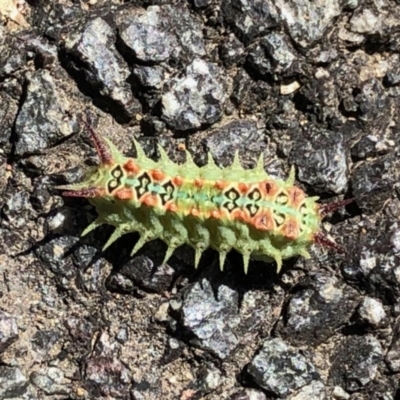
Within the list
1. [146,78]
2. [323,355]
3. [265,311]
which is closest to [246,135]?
[146,78]

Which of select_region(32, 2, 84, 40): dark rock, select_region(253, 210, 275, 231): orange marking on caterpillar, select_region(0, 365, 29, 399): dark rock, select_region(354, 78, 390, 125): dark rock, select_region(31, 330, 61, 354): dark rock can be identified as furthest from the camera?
select_region(354, 78, 390, 125): dark rock

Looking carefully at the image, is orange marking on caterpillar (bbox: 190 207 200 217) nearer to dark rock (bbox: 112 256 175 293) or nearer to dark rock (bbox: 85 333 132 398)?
dark rock (bbox: 112 256 175 293)

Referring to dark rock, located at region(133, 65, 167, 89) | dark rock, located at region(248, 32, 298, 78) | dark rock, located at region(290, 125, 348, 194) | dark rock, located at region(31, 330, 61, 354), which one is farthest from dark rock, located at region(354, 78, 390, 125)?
dark rock, located at region(31, 330, 61, 354)

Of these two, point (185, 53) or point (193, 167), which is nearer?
point (193, 167)

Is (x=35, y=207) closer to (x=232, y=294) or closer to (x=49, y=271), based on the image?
(x=49, y=271)

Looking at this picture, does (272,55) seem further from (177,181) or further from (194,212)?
(194,212)

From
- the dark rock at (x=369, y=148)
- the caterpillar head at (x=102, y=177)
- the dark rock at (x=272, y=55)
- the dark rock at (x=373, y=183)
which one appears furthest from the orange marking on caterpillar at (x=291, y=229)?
the dark rock at (x=272, y=55)
